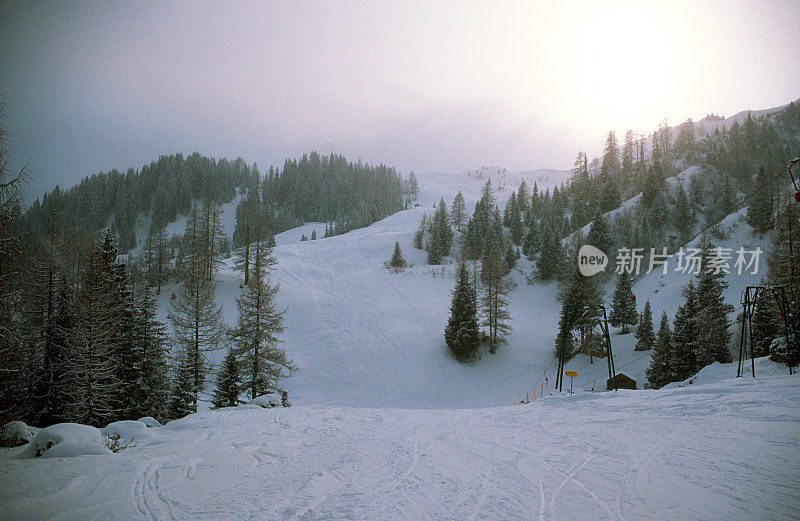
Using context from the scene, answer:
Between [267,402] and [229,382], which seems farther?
[229,382]

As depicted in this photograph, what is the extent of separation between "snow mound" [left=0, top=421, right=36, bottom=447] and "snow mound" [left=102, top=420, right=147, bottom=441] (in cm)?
254

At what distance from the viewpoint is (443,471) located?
6.63 metres

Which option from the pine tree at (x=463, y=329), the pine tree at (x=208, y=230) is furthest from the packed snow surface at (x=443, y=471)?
the pine tree at (x=208, y=230)

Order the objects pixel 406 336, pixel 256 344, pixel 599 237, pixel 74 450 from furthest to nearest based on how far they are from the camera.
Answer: pixel 599 237 → pixel 406 336 → pixel 256 344 → pixel 74 450

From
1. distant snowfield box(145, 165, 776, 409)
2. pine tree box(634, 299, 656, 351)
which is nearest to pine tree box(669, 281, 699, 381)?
distant snowfield box(145, 165, 776, 409)

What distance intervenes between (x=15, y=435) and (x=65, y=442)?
4.14 meters

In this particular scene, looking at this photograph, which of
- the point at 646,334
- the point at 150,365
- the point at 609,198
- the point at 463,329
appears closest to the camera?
the point at 150,365

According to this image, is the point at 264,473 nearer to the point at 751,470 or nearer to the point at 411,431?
the point at 411,431

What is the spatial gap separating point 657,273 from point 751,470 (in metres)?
52.8

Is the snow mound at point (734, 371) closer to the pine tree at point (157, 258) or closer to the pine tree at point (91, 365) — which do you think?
the pine tree at point (91, 365)

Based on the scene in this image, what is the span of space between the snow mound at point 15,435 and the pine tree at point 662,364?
111 ft

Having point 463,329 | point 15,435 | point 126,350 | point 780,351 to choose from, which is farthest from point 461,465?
point 463,329

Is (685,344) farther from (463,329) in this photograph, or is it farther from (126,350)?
(126,350)

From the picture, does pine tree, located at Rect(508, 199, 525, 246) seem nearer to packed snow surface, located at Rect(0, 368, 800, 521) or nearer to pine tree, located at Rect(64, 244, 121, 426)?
packed snow surface, located at Rect(0, 368, 800, 521)
